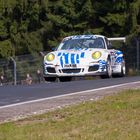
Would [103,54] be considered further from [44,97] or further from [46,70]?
[44,97]

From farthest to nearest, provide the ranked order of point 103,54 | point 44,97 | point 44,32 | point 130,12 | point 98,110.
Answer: point 44,32, point 130,12, point 103,54, point 44,97, point 98,110

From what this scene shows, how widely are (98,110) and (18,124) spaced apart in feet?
5.06

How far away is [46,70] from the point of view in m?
19.4

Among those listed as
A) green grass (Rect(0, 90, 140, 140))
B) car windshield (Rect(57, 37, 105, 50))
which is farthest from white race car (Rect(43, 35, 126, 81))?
green grass (Rect(0, 90, 140, 140))

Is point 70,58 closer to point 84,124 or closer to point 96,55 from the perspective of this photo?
point 96,55

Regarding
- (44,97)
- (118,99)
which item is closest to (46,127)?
(118,99)

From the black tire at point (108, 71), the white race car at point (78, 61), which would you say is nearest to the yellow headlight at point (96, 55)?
the white race car at point (78, 61)

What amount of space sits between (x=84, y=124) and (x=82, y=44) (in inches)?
464

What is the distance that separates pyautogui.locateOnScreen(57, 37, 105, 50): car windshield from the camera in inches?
796

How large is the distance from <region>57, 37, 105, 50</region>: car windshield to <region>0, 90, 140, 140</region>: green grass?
9.40 m

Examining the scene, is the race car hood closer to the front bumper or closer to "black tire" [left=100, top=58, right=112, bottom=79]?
the front bumper

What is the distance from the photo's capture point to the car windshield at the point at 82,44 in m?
20.2

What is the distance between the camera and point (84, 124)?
8734 mm

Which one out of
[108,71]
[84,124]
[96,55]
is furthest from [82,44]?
[84,124]
